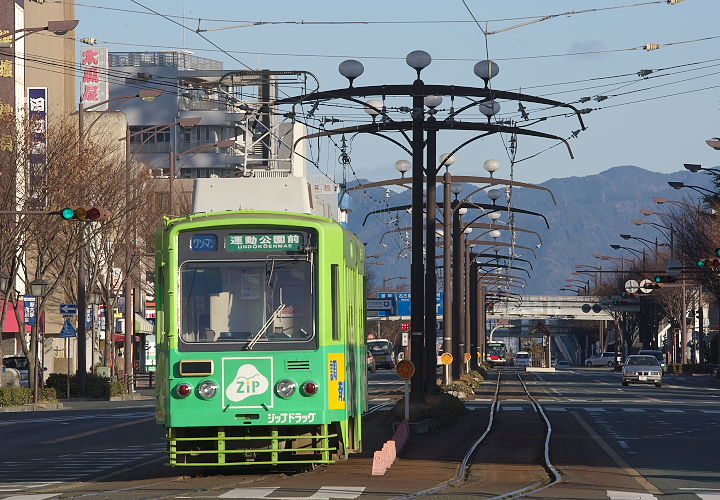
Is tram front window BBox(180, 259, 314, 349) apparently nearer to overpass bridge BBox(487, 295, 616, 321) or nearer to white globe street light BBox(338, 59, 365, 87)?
white globe street light BBox(338, 59, 365, 87)

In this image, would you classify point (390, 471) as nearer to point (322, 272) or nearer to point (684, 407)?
point (322, 272)

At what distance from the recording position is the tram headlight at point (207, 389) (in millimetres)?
17000

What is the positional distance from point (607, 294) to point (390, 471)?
13069 cm

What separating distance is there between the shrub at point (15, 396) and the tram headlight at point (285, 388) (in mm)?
29454

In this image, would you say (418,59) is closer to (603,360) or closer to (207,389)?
(207,389)

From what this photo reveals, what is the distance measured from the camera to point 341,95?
2939 cm

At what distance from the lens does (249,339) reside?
1722cm

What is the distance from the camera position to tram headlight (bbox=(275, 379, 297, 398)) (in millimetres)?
17094

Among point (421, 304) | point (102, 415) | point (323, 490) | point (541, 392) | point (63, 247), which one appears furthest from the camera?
point (541, 392)

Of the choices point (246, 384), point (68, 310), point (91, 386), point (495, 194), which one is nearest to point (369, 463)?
Result: point (246, 384)

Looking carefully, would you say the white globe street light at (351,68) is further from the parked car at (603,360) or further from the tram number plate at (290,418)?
the parked car at (603,360)

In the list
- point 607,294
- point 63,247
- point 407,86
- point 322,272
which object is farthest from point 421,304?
point 607,294

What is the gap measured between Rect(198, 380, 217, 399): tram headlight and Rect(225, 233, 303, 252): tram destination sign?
5.59 feet

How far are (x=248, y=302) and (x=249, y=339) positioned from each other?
480 mm
